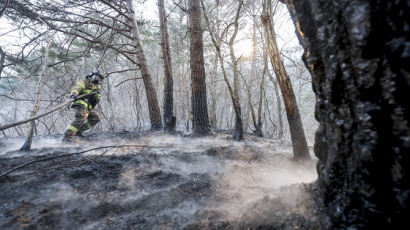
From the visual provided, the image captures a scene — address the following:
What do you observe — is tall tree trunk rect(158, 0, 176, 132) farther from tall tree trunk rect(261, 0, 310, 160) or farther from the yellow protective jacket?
tall tree trunk rect(261, 0, 310, 160)

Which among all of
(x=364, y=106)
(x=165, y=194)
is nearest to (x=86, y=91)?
(x=165, y=194)

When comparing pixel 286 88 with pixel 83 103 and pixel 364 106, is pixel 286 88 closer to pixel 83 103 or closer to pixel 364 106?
pixel 364 106

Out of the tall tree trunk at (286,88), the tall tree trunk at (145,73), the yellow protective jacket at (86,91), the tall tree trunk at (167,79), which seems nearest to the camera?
the tall tree trunk at (286,88)

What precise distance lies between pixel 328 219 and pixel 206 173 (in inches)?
54.7

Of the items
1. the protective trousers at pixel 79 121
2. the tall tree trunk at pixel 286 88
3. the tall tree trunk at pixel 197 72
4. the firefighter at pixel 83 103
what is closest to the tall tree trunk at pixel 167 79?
the tall tree trunk at pixel 197 72

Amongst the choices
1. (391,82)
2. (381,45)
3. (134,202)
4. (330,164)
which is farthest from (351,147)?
(134,202)

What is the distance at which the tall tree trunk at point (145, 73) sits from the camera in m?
5.34

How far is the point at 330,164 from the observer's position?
780mm

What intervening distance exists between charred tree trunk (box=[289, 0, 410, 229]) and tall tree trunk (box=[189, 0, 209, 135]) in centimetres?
389

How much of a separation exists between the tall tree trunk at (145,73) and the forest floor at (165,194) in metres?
3.36

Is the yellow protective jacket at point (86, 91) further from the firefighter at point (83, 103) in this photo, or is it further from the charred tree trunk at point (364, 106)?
the charred tree trunk at point (364, 106)

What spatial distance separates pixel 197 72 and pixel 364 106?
4219 mm

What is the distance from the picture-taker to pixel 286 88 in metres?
2.19

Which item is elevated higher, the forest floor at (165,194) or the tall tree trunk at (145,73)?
the tall tree trunk at (145,73)
